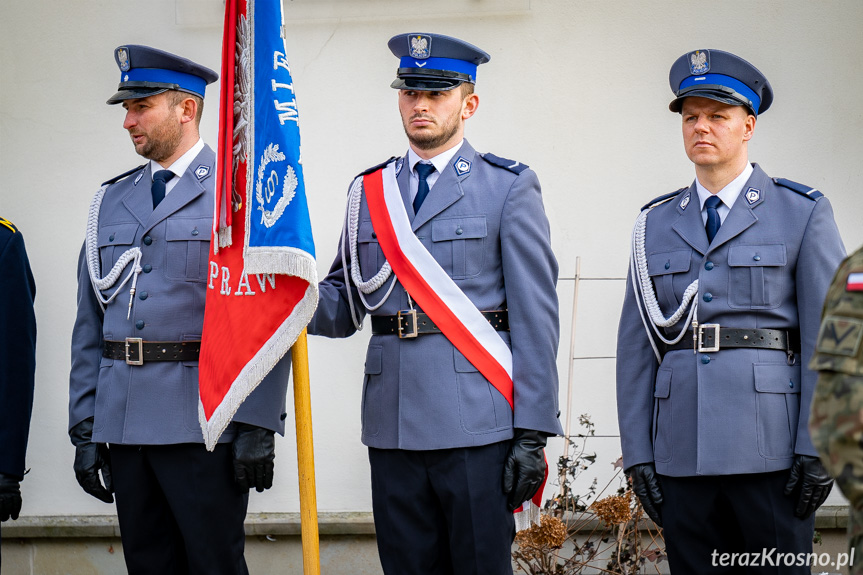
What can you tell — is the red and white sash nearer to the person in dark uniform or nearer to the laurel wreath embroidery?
the laurel wreath embroidery

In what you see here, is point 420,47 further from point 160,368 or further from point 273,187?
point 160,368

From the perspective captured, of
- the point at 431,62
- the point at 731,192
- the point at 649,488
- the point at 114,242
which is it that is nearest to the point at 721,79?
the point at 731,192

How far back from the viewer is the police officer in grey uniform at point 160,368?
335cm

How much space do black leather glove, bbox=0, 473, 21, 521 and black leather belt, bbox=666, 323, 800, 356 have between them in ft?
7.60

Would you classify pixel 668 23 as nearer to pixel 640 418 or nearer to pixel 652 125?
pixel 652 125

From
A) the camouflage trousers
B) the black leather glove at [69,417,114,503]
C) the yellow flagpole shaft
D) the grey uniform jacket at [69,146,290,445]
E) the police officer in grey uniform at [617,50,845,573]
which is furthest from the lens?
the black leather glove at [69,417,114,503]

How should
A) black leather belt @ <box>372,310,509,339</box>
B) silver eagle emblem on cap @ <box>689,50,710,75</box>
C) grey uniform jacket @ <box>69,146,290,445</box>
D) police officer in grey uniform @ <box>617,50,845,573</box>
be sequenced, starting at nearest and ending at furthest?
1. police officer in grey uniform @ <box>617,50,845,573</box>
2. black leather belt @ <box>372,310,509,339</box>
3. silver eagle emblem on cap @ <box>689,50,710,75</box>
4. grey uniform jacket @ <box>69,146,290,445</box>

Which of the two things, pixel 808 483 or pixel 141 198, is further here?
pixel 141 198

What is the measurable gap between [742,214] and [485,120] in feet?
6.16

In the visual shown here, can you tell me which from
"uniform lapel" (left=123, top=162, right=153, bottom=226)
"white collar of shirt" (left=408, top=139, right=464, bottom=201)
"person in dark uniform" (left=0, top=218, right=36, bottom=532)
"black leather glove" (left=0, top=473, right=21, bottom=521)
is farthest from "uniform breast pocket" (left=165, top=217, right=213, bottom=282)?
"black leather glove" (left=0, top=473, right=21, bottom=521)

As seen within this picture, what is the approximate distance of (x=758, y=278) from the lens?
10.2 ft

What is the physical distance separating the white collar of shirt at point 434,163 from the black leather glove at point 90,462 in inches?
54.2

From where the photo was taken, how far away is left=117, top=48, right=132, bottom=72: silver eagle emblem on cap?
11.8 feet

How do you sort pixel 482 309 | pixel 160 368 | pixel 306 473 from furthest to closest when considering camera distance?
1. pixel 160 368
2. pixel 482 309
3. pixel 306 473
